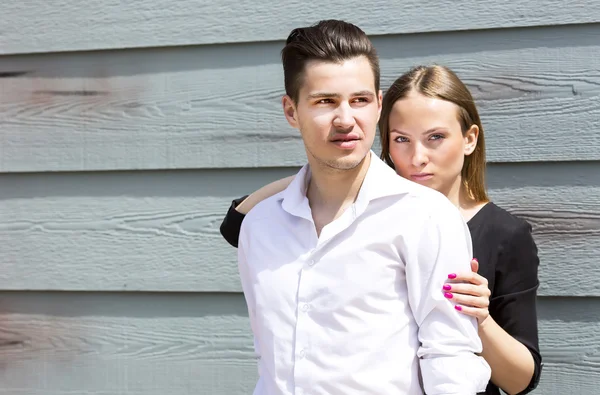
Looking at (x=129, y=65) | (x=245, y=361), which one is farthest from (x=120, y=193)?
(x=245, y=361)

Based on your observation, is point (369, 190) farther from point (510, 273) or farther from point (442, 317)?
point (510, 273)

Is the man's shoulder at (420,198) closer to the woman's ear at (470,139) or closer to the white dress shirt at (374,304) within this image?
the white dress shirt at (374,304)

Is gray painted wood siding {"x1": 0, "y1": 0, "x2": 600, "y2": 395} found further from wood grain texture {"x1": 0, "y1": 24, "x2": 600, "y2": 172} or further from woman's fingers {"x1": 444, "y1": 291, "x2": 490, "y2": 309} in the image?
woman's fingers {"x1": 444, "y1": 291, "x2": 490, "y2": 309}

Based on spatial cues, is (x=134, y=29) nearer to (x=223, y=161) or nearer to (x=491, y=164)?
(x=223, y=161)

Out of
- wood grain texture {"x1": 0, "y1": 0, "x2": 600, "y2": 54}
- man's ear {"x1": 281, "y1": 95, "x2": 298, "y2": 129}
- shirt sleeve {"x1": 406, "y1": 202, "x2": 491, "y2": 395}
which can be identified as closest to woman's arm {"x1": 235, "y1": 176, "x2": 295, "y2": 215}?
man's ear {"x1": 281, "y1": 95, "x2": 298, "y2": 129}

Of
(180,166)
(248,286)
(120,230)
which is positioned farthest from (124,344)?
(248,286)

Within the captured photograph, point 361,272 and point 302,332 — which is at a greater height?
point 361,272

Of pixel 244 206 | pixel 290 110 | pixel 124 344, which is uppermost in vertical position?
pixel 290 110

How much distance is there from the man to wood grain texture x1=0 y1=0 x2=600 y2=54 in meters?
0.56

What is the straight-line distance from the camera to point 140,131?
7.52ft

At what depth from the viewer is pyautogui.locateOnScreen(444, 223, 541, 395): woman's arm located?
1621 mm

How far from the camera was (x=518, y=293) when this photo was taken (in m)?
1.70

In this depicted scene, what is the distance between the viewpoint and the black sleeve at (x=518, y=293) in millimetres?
1698

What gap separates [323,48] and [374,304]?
48cm
